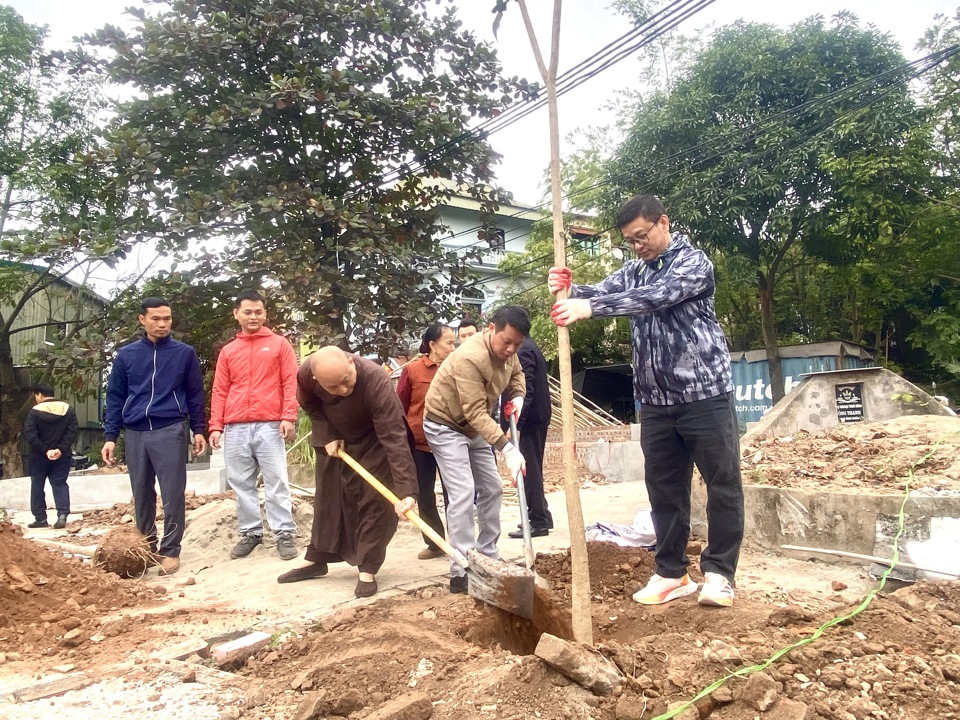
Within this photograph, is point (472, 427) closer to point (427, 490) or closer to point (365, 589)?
point (365, 589)

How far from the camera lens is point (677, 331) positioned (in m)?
3.21

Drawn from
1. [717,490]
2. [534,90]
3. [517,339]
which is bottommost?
[717,490]

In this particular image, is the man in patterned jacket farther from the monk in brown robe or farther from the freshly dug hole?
the freshly dug hole

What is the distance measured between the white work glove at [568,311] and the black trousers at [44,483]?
23.7 ft

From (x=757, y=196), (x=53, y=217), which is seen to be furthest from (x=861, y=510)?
(x=757, y=196)

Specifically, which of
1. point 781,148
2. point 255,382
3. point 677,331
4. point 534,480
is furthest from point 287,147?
point 781,148

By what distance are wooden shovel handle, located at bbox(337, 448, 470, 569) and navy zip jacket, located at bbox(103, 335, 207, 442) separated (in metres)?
1.32

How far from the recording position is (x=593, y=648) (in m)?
2.43

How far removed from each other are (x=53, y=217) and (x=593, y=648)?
22.9 ft

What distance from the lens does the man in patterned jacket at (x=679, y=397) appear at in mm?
3092

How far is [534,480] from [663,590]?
228cm

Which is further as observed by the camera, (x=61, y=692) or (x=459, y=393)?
(x=459, y=393)

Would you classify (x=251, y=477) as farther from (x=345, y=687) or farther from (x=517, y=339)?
(x=345, y=687)

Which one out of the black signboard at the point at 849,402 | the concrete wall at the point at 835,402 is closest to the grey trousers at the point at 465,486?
the concrete wall at the point at 835,402
